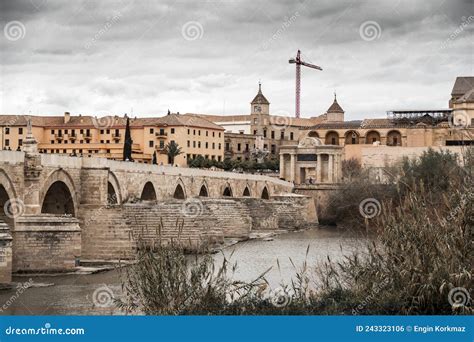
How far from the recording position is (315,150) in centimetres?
6178

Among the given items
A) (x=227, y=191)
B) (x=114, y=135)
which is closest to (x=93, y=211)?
(x=227, y=191)

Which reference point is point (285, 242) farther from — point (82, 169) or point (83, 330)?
point (83, 330)

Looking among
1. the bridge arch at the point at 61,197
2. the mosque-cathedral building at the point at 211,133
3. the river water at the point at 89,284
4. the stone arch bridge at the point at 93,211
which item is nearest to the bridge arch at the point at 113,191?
the stone arch bridge at the point at 93,211

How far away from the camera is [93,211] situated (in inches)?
1048

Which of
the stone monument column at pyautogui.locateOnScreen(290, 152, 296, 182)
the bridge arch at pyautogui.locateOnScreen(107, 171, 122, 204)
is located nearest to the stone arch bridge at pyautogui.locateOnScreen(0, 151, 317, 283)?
the bridge arch at pyautogui.locateOnScreen(107, 171, 122, 204)

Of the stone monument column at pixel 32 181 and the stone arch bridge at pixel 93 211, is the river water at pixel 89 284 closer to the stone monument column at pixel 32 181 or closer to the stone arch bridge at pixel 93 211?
the stone arch bridge at pixel 93 211

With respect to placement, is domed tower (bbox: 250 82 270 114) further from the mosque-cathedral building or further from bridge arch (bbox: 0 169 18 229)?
bridge arch (bbox: 0 169 18 229)

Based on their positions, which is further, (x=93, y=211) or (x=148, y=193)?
(x=148, y=193)

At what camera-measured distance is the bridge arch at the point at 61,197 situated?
85.4 feet

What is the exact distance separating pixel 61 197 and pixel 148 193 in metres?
8.20

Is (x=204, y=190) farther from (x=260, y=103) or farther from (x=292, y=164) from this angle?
(x=260, y=103)

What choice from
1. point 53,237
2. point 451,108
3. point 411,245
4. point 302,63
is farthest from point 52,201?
point 302,63

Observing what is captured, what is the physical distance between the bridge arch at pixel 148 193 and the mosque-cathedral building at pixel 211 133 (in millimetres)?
18186

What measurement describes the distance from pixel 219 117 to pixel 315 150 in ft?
91.5
